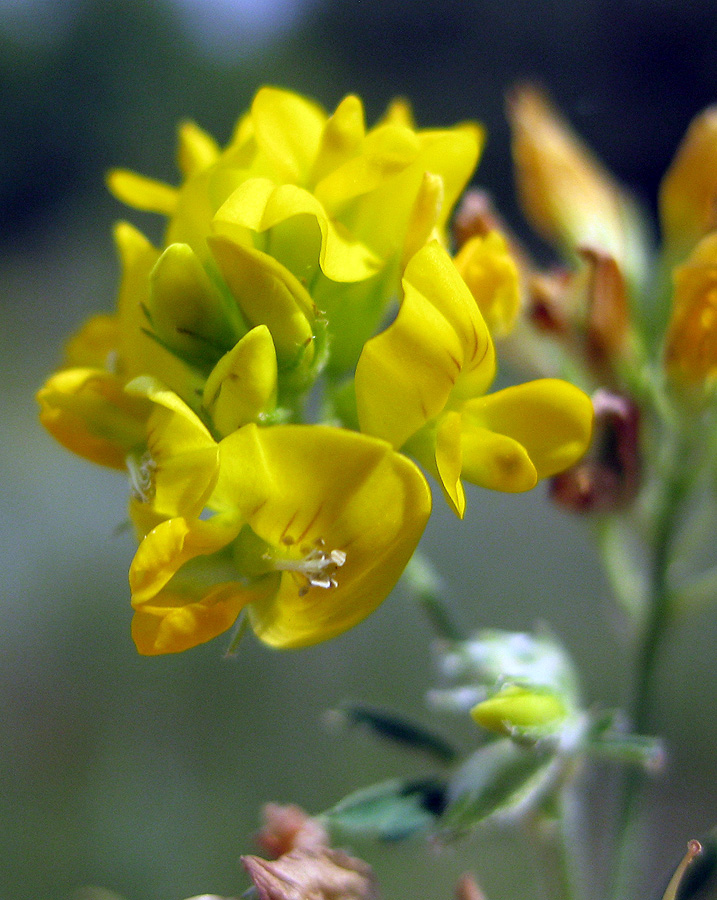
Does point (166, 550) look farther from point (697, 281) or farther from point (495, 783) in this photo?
point (697, 281)

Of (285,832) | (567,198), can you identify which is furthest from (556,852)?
(567,198)

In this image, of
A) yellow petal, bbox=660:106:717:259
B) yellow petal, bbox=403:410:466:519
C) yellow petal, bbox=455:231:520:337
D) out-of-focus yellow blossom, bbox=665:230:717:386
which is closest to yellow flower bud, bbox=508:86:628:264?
yellow petal, bbox=660:106:717:259

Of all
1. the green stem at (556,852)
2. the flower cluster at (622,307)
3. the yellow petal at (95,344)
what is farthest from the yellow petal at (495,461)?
the green stem at (556,852)

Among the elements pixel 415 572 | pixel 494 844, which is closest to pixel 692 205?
pixel 415 572

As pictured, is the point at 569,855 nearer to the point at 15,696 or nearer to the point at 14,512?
the point at 15,696

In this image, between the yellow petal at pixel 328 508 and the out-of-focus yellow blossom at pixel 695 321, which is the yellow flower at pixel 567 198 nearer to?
the out-of-focus yellow blossom at pixel 695 321

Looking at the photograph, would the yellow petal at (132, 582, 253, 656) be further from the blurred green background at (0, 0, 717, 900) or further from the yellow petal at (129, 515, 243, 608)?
the blurred green background at (0, 0, 717, 900)

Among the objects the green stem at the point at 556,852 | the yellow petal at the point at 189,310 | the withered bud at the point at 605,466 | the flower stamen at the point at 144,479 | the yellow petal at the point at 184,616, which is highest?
the yellow petal at the point at 189,310
